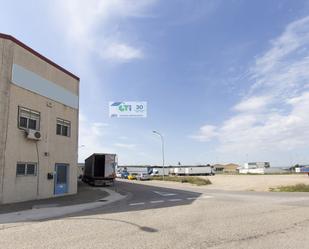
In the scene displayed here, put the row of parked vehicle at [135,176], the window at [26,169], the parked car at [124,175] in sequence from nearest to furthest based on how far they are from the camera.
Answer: the window at [26,169]
the row of parked vehicle at [135,176]
the parked car at [124,175]

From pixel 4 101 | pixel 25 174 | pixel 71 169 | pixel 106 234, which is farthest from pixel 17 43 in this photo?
pixel 106 234

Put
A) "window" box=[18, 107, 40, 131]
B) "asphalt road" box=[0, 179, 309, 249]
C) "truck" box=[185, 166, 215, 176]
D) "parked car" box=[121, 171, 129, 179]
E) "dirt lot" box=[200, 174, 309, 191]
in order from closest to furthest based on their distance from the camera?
"asphalt road" box=[0, 179, 309, 249]
"window" box=[18, 107, 40, 131]
"dirt lot" box=[200, 174, 309, 191]
"parked car" box=[121, 171, 129, 179]
"truck" box=[185, 166, 215, 176]

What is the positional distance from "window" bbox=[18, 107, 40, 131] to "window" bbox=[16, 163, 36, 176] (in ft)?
7.31

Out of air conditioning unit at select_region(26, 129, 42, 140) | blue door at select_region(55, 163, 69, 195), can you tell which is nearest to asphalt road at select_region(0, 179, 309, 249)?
air conditioning unit at select_region(26, 129, 42, 140)

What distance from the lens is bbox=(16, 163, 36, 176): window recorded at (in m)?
19.7

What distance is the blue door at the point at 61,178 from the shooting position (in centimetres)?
2391

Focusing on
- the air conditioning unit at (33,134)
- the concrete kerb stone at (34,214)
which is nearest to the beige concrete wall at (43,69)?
the air conditioning unit at (33,134)

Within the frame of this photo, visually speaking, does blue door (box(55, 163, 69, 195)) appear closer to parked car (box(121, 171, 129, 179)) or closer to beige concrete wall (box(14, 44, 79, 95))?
beige concrete wall (box(14, 44, 79, 95))

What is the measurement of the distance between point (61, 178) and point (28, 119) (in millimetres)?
5590

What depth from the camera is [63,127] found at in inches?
993

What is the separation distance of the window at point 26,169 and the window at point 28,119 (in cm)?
223

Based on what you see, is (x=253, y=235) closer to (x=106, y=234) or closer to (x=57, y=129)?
(x=106, y=234)

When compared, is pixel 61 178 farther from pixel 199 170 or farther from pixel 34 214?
pixel 199 170

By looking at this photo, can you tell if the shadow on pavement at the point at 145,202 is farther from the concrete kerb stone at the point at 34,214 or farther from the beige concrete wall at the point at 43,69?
the beige concrete wall at the point at 43,69
